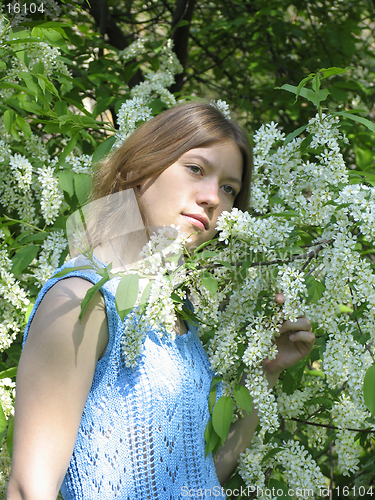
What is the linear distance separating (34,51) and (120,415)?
1481 millimetres

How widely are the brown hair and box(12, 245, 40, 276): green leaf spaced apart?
1.14 feet

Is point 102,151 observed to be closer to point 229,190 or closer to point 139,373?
point 229,190

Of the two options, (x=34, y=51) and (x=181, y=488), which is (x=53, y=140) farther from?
(x=181, y=488)

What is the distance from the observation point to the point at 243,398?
1410mm

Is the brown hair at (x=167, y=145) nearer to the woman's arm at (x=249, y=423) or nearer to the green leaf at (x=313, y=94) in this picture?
the green leaf at (x=313, y=94)

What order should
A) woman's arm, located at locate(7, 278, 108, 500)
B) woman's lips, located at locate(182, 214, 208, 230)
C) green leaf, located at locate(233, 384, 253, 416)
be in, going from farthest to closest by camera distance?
1. woman's lips, located at locate(182, 214, 208, 230)
2. green leaf, located at locate(233, 384, 253, 416)
3. woman's arm, located at locate(7, 278, 108, 500)

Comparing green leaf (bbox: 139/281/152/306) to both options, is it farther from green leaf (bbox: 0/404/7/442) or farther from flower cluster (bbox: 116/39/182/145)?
flower cluster (bbox: 116/39/182/145)

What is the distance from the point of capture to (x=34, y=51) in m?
2.00

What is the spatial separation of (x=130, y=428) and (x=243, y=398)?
0.33m

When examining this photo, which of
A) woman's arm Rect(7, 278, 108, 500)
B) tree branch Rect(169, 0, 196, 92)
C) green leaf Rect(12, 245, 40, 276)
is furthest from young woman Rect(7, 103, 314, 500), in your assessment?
tree branch Rect(169, 0, 196, 92)

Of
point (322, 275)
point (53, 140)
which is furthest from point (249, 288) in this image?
point (53, 140)

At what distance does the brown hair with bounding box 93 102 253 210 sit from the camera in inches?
62.7

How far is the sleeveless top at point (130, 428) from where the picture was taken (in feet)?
4.35

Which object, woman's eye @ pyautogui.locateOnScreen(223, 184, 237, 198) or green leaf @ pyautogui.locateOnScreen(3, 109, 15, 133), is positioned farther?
green leaf @ pyautogui.locateOnScreen(3, 109, 15, 133)
